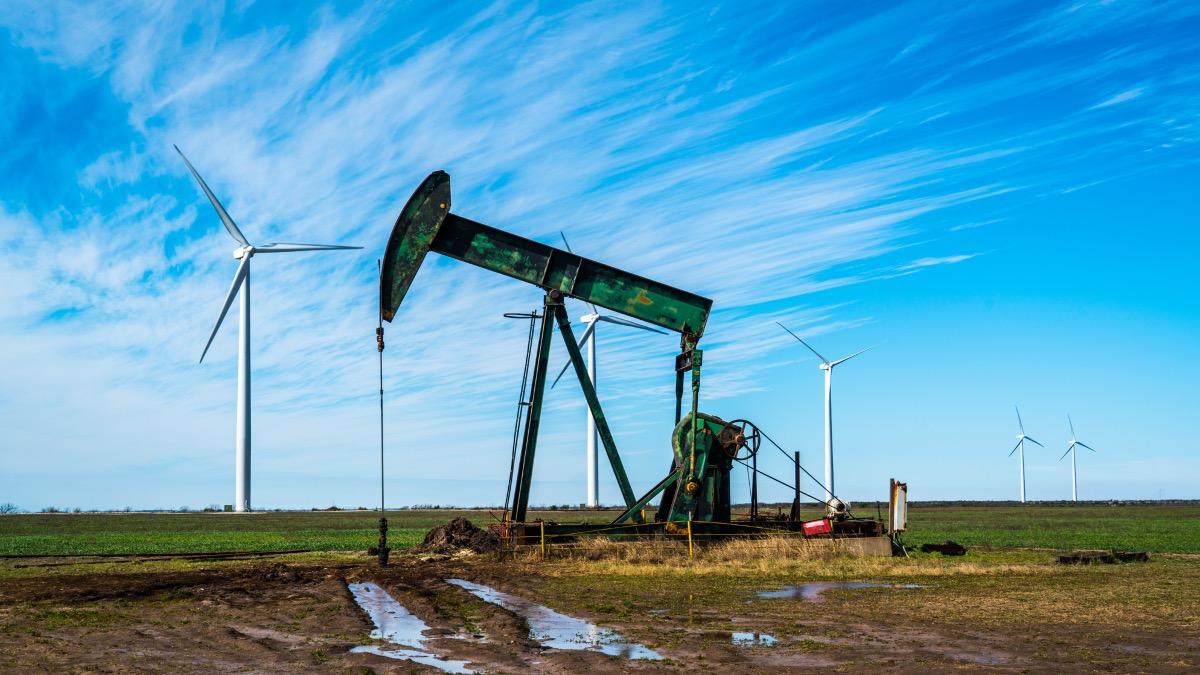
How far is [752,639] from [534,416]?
33.0 feet

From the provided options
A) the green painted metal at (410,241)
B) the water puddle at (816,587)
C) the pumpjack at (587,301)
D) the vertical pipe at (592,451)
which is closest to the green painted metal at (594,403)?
the pumpjack at (587,301)

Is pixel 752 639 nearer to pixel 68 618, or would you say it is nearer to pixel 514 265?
pixel 68 618

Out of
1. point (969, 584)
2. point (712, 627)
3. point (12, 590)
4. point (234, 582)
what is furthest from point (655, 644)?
point (12, 590)

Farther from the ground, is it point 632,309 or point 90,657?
point 632,309

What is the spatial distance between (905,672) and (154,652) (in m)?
5.87

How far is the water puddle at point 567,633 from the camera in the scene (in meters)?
8.52

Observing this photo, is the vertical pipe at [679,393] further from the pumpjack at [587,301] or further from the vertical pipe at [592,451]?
the vertical pipe at [592,451]

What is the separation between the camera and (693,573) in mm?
16297

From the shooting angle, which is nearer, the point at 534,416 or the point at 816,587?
the point at 816,587

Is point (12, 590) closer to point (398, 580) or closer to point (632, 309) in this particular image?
point (398, 580)

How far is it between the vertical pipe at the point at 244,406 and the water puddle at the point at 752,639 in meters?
38.9

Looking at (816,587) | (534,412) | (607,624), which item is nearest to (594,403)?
(534,412)

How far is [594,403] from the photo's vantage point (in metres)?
19.7

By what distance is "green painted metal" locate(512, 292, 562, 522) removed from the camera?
731 inches
